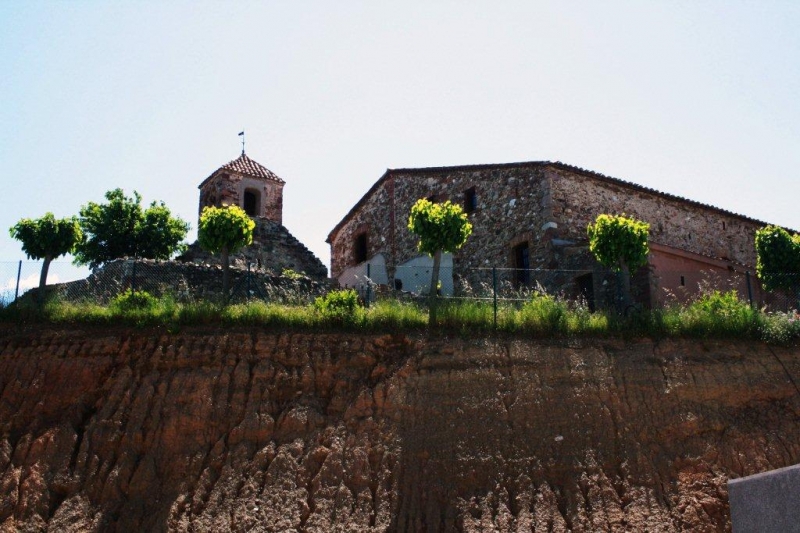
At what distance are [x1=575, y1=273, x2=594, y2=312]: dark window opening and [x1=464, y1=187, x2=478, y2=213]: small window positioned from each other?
5.29 metres

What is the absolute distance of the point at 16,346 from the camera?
61.9 ft

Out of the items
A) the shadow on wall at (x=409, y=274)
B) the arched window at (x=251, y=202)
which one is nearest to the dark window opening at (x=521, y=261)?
the shadow on wall at (x=409, y=274)

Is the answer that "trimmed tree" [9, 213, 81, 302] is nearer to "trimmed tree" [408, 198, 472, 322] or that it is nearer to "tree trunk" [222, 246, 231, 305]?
"tree trunk" [222, 246, 231, 305]

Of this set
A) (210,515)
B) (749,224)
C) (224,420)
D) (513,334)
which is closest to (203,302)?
(224,420)

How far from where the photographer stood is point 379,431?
1697 cm

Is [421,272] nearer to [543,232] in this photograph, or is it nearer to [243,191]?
[543,232]

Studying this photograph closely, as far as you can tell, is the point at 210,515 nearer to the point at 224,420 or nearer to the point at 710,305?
the point at 224,420

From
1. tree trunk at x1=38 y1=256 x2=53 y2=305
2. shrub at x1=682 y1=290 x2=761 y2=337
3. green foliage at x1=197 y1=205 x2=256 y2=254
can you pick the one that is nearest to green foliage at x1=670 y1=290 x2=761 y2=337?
shrub at x1=682 y1=290 x2=761 y2=337

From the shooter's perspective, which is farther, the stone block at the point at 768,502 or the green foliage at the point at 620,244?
the green foliage at the point at 620,244

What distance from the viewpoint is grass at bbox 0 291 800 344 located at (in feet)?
63.4

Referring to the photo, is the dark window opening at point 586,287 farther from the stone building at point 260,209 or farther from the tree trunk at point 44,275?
the tree trunk at point 44,275

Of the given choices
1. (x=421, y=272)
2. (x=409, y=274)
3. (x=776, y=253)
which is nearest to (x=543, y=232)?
(x=421, y=272)

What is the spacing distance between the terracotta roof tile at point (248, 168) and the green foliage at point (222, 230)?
8.50 metres

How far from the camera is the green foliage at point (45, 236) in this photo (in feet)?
72.6
